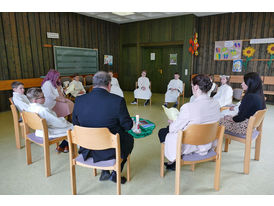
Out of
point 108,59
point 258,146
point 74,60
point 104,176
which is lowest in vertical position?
point 104,176

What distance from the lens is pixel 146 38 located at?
8633mm

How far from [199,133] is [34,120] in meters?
1.81

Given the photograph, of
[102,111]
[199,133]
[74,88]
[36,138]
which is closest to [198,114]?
[199,133]

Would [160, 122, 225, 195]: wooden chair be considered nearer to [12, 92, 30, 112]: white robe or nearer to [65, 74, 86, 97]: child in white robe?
[12, 92, 30, 112]: white robe

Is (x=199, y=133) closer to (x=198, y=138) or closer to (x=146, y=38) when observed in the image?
(x=198, y=138)

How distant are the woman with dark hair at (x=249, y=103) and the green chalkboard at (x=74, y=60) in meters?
6.10

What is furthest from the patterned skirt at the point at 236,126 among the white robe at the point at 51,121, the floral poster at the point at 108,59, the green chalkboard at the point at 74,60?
the floral poster at the point at 108,59

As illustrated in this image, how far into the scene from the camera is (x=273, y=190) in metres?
2.08

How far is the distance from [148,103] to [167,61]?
2945 mm

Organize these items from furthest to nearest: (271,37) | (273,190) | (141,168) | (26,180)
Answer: (271,37), (141,168), (26,180), (273,190)

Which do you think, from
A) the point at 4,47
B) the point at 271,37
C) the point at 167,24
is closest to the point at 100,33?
the point at 167,24

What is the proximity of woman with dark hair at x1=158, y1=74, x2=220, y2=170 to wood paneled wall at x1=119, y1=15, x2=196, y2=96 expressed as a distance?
241 inches

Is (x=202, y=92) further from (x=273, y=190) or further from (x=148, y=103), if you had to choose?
(x=148, y=103)

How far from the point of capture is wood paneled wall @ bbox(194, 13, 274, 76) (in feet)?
22.3
